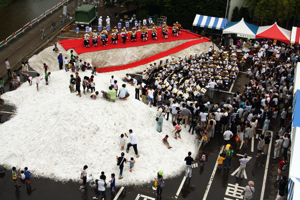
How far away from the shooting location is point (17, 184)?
17.7 metres

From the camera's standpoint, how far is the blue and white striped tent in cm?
3875

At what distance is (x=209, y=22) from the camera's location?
129 feet

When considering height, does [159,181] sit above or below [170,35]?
below

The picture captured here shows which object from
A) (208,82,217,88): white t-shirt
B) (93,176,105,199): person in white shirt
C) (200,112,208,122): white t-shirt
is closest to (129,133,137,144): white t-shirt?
(93,176,105,199): person in white shirt

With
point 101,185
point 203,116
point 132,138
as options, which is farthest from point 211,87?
point 101,185

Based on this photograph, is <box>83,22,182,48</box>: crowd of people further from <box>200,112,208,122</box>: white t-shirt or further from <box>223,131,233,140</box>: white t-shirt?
<box>223,131,233,140</box>: white t-shirt

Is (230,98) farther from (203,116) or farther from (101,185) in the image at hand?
(101,185)

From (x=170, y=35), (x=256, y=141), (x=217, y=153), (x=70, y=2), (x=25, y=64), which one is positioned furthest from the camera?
(x=70, y=2)

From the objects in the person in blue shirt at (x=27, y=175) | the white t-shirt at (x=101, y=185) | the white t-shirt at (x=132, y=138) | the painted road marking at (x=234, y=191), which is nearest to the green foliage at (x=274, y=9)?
Answer: the painted road marking at (x=234, y=191)

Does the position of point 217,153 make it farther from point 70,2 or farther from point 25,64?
point 70,2

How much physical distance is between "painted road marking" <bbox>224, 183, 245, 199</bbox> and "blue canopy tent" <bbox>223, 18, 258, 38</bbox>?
21799mm

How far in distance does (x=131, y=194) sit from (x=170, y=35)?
76.8 feet

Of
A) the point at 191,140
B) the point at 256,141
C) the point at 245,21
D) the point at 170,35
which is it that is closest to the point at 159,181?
the point at 191,140

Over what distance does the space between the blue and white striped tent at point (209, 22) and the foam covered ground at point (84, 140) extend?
1942cm
